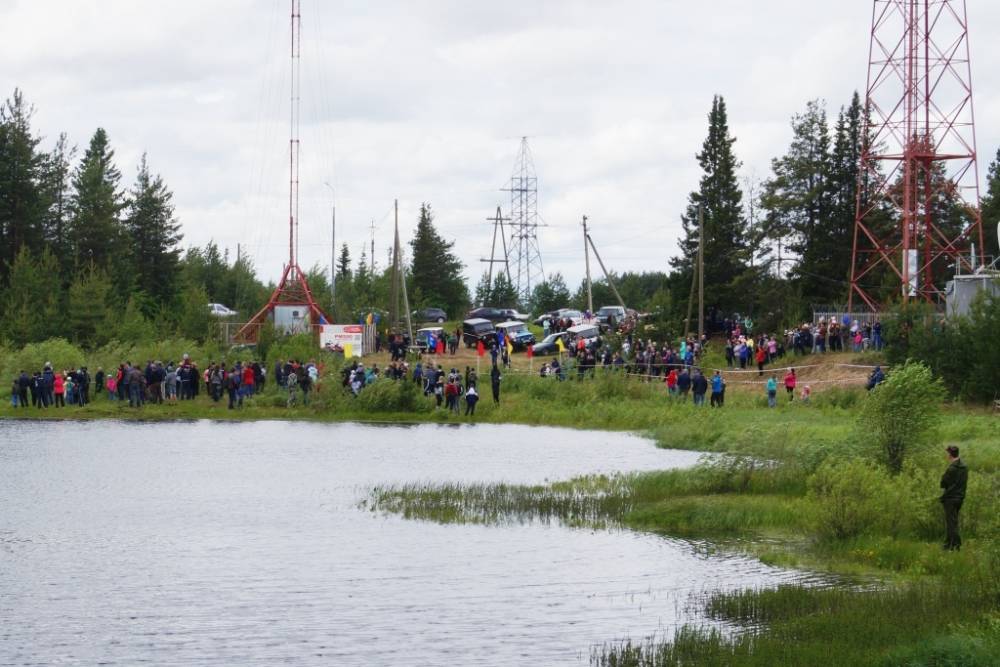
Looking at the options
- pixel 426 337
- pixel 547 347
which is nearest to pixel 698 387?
pixel 547 347

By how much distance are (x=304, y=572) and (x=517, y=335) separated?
54.1m

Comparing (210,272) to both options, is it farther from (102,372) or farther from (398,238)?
(102,372)

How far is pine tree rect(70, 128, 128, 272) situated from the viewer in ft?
304

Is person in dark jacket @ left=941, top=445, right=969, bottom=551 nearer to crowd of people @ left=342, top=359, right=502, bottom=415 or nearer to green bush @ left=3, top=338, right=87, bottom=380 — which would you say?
Answer: crowd of people @ left=342, top=359, right=502, bottom=415

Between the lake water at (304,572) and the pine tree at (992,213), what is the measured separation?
47426 mm

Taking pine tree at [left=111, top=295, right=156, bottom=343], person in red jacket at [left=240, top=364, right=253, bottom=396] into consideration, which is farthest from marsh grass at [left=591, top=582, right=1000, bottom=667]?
pine tree at [left=111, top=295, right=156, bottom=343]

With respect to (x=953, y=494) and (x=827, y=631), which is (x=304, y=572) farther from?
(x=953, y=494)

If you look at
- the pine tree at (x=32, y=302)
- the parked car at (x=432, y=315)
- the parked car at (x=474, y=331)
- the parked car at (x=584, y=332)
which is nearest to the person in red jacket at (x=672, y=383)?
the parked car at (x=584, y=332)

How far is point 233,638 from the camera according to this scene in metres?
19.3

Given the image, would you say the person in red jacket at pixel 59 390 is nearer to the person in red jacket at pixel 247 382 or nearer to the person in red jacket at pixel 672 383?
the person in red jacket at pixel 247 382

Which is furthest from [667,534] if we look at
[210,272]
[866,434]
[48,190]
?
[210,272]

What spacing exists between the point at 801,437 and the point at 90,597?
21622 millimetres

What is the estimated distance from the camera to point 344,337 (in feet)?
227

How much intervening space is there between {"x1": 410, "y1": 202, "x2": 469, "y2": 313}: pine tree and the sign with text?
42.0 meters
